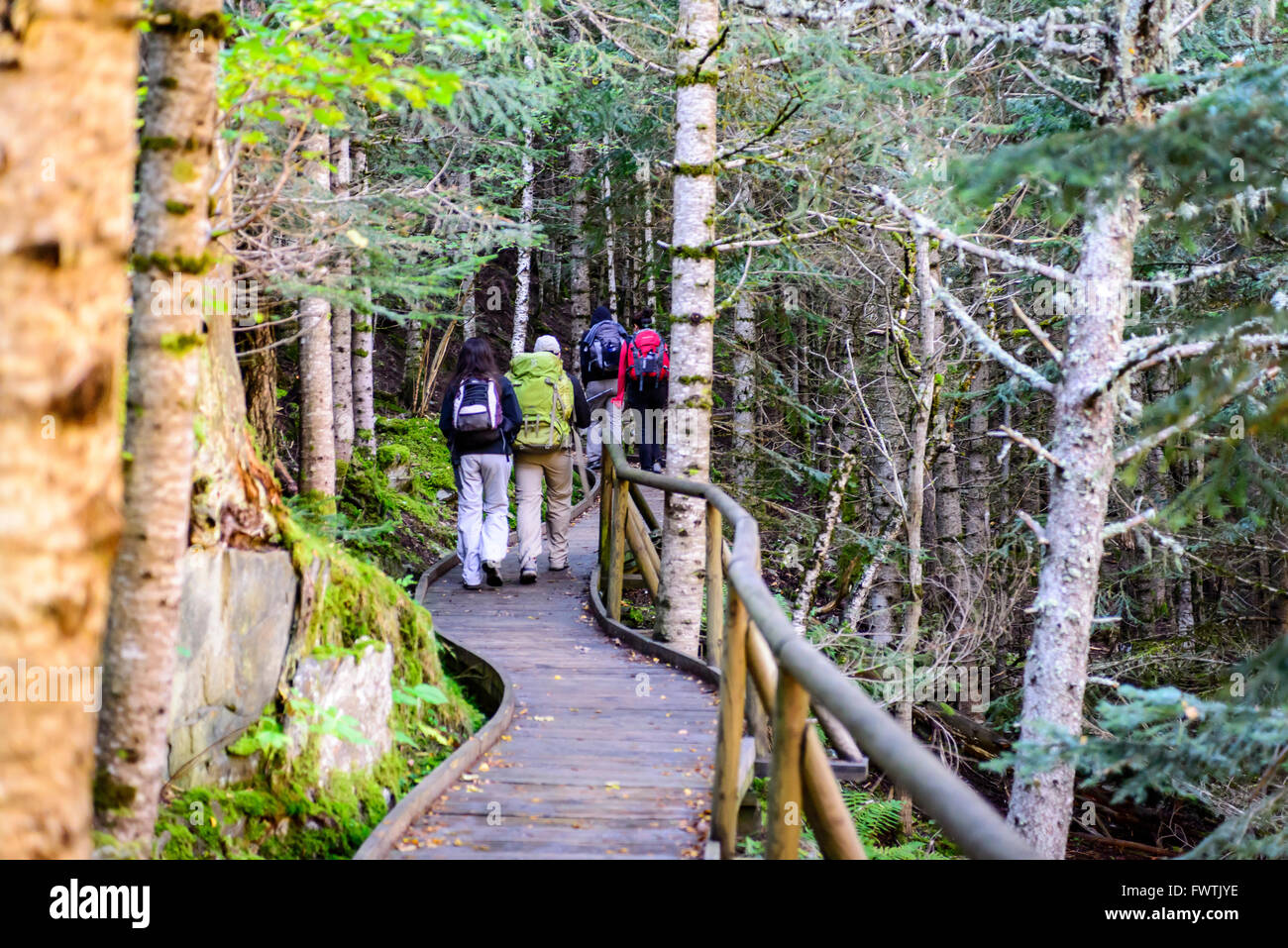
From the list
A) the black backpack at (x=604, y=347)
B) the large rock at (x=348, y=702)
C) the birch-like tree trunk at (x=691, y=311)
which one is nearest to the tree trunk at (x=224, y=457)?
the large rock at (x=348, y=702)

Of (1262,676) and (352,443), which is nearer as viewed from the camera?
(1262,676)

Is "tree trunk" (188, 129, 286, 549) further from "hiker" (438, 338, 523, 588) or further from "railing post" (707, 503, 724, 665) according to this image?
"hiker" (438, 338, 523, 588)

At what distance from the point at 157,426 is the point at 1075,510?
7.34 metres

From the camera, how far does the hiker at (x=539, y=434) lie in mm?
10172

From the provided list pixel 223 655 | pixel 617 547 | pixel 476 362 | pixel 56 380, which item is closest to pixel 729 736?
pixel 223 655

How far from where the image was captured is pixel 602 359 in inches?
581

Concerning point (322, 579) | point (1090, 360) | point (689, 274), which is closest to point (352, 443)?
point (689, 274)

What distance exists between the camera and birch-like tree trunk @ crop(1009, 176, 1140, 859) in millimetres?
8477

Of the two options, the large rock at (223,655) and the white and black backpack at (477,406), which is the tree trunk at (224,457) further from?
the white and black backpack at (477,406)

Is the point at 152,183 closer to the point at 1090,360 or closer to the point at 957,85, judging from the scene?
the point at 1090,360

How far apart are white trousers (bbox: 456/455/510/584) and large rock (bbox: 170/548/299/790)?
4543 millimetres
